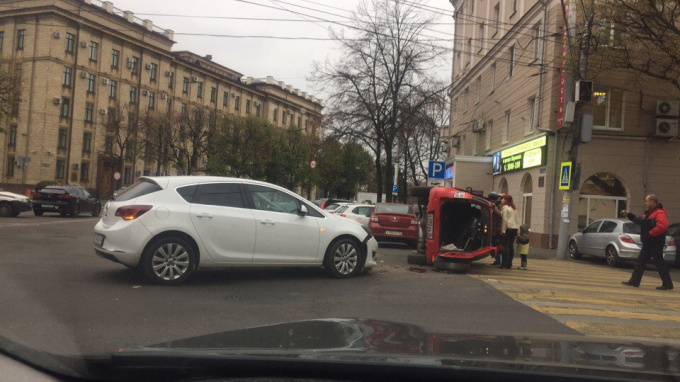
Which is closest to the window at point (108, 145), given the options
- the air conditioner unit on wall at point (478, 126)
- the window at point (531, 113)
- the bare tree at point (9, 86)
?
the bare tree at point (9, 86)

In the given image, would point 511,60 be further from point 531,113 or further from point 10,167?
point 10,167

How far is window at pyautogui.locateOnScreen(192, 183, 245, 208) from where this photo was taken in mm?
8969

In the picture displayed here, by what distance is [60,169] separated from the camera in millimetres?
49094

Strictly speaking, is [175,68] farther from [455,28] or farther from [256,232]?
[256,232]

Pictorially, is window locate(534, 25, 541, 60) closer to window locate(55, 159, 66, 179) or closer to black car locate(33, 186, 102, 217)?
black car locate(33, 186, 102, 217)

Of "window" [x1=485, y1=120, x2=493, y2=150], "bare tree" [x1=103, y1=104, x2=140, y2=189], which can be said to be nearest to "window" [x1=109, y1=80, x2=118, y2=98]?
"bare tree" [x1=103, y1=104, x2=140, y2=189]

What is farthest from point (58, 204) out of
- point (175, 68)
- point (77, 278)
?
point (175, 68)

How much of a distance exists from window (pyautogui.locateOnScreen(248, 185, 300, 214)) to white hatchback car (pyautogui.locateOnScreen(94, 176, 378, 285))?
16 mm

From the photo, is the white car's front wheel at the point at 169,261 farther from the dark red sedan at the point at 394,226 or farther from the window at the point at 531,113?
the window at the point at 531,113

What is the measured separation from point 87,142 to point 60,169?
3800mm

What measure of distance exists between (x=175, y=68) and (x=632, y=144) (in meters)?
50.9

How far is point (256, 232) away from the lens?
359 inches

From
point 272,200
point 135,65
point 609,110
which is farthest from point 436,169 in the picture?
point 135,65

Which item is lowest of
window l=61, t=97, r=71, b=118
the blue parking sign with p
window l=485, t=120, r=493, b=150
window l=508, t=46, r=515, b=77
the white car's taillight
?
the white car's taillight
